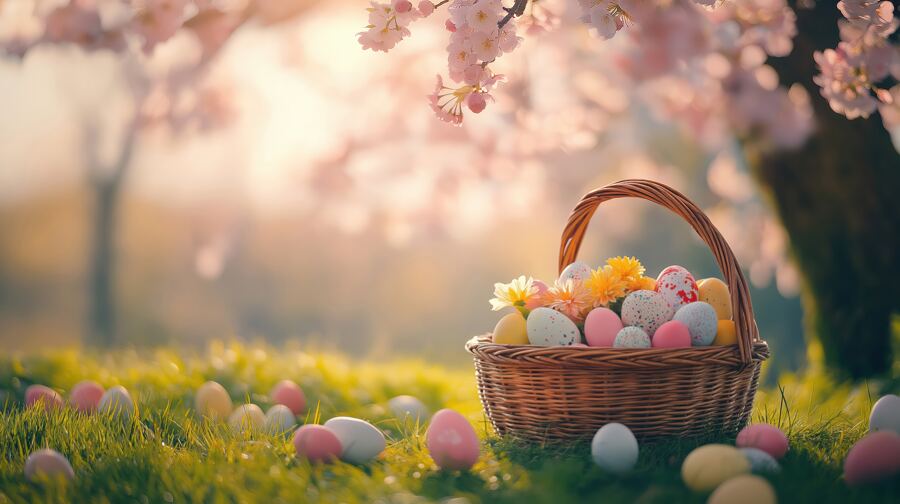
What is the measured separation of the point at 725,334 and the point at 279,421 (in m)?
1.46

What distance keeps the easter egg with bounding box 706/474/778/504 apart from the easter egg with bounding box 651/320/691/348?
536 mm

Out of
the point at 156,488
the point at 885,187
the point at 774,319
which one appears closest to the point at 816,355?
the point at 885,187

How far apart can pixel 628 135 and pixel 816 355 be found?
8.09ft

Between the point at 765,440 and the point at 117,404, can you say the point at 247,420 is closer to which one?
the point at 117,404

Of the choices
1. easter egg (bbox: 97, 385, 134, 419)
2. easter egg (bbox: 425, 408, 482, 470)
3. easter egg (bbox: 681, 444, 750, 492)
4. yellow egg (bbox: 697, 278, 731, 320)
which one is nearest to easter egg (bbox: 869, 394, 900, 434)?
yellow egg (bbox: 697, 278, 731, 320)

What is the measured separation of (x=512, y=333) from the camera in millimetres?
2377

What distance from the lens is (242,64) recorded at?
8.02 m

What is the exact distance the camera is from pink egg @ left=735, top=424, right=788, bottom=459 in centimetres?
209

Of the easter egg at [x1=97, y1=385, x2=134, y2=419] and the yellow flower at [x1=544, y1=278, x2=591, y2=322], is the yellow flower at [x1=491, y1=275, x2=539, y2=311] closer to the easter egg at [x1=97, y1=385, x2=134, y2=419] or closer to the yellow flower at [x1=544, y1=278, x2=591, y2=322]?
the yellow flower at [x1=544, y1=278, x2=591, y2=322]

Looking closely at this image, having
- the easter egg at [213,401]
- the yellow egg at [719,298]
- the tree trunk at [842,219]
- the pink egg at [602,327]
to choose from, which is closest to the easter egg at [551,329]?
the pink egg at [602,327]

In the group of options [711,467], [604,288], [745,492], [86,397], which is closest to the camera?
[745,492]

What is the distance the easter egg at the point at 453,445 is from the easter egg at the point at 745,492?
2.07 feet

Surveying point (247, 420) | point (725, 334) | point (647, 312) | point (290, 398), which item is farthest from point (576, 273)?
point (290, 398)

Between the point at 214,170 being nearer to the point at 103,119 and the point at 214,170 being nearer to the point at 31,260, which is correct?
the point at 103,119
